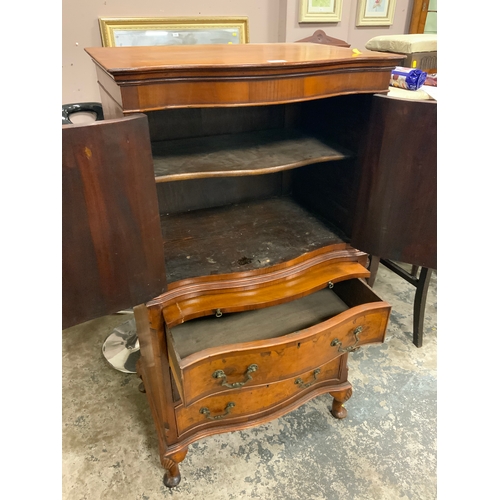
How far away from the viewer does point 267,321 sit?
1.06 metres

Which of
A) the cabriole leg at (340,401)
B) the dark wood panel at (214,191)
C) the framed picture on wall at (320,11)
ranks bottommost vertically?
the cabriole leg at (340,401)

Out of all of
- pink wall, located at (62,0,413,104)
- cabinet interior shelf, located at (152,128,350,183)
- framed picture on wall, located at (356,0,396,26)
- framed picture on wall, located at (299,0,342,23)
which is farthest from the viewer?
framed picture on wall, located at (356,0,396,26)

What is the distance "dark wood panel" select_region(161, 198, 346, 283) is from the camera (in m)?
1.00

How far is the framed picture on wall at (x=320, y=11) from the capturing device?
228 centimetres

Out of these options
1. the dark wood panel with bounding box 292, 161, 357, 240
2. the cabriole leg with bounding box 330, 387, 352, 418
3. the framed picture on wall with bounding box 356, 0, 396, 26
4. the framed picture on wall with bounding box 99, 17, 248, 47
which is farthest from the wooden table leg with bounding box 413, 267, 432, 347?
the framed picture on wall with bounding box 356, 0, 396, 26

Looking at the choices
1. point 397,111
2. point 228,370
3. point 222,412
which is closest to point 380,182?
point 397,111

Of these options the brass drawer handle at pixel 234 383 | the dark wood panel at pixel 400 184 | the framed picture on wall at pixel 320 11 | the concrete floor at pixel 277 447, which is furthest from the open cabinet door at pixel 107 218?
the framed picture on wall at pixel 320 11

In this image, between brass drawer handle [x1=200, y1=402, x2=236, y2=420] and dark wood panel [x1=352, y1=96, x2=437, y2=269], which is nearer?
dark wood panel [x1=352, y1=96, x2=437, y2=269]

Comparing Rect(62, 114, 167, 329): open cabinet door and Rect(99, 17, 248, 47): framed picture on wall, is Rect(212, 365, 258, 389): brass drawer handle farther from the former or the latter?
Rect(99, 17, 248, 47): framed picture on wall

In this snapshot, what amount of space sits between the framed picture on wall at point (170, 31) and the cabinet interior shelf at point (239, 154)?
1.23 meters

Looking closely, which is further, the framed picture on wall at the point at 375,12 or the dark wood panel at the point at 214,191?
the framed picture on wall at the point at 375,12

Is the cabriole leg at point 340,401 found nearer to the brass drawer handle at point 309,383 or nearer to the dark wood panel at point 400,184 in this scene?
the brass drawer handle at point 309,383

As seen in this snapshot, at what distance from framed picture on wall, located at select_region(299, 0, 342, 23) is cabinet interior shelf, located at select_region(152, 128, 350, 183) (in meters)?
1.51

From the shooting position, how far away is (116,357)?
60.4 inches
